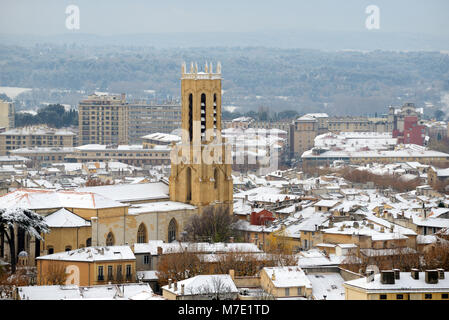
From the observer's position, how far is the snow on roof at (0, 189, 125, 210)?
38062 millimetres

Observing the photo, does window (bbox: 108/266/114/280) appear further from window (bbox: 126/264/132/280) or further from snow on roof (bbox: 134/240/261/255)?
snow on roof (bbox: 134/240/261/255)

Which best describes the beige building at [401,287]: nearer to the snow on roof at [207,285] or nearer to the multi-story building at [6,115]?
the snow on roof at [207,285]

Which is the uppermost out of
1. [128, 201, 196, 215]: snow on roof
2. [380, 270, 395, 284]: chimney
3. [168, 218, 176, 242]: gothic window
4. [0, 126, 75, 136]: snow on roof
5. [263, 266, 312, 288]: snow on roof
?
[380, 270, 395, 284]: chimney

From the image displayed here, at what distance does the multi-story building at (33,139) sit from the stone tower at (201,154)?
6765 centimetres

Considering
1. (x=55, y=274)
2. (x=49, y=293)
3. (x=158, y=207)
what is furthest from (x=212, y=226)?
(x=49, y=293)

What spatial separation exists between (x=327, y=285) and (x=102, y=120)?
100564 millimetres

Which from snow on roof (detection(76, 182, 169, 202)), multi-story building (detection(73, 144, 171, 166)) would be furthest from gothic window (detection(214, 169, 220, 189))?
multi-story building (detection(73, 144, 171, 166))

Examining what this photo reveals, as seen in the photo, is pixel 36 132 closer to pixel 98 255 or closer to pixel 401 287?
pixel 98 255

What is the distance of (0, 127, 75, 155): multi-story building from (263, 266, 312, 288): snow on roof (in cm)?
8628

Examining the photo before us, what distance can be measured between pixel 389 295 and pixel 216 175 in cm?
2235

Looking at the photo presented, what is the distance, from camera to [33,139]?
112062 mm

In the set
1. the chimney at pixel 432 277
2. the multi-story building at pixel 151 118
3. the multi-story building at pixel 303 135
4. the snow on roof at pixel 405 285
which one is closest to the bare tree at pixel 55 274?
the snow on roof at pixel 405 285

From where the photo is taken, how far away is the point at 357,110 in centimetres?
19888
